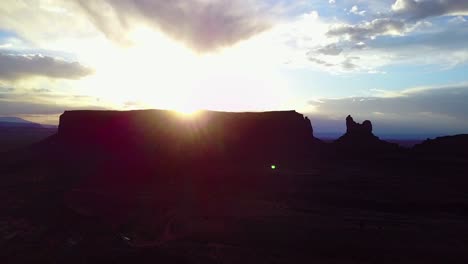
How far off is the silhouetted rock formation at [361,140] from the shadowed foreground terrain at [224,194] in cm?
52

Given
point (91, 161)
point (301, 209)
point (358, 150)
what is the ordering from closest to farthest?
point (301, 209)
point (91, 161)
point (358, 150)

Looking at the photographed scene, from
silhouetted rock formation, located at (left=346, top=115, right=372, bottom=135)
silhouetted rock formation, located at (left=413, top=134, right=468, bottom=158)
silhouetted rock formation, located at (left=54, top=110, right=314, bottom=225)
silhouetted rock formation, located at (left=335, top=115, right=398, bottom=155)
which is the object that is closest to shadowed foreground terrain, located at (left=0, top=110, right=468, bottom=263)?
silhouetted rock formation, located at (left=54, top=110, right=314, bottom=225)

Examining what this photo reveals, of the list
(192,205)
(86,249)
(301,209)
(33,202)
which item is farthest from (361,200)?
(33,202)

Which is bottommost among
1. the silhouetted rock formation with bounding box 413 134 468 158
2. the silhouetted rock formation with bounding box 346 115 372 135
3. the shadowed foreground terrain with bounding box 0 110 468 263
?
the shadowed foreground terrain with bounding box 0 110 468 263

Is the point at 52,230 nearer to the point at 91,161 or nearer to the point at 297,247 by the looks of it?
the point at 297,247

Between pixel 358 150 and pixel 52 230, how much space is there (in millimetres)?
55252

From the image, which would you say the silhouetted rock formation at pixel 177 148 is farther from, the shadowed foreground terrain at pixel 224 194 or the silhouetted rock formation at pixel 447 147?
the silhouetted rock formation at pixel 447 147

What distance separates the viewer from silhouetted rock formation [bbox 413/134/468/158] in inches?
2345

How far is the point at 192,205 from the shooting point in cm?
2803

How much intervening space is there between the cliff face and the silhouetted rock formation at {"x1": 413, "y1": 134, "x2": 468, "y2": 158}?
21416 mm

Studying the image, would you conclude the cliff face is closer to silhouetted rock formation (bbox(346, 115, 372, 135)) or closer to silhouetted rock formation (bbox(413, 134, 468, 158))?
silhouetted rock formation (bbox(346, 115, 372, 135))

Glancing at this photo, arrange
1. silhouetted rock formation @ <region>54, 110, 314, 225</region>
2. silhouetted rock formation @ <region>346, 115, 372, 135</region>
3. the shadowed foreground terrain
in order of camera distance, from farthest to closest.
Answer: silhouetted rock formation @ <region>346, 115, 372, 135</region> < silhouetted rock formation @ <region>54, 110, 314, 225</region> < the shadowed foreground terrain

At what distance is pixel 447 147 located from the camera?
62.4 m

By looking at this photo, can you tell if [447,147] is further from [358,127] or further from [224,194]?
[224,194]
